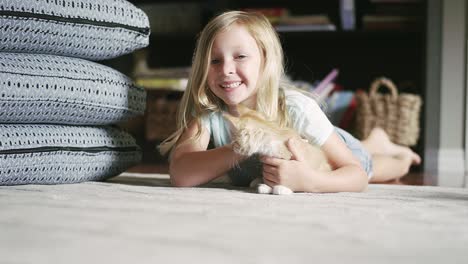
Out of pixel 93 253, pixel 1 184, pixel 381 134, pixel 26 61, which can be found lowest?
pixel 381 134

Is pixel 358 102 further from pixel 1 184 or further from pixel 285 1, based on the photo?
pixel 1 184

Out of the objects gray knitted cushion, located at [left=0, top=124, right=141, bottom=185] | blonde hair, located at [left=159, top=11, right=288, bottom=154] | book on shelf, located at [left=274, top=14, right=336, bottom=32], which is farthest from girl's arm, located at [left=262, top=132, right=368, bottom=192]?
book on shelf, located at [left=274, top=14, right=336, bottom=32]

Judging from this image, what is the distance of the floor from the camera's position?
Result: 1.82 metres

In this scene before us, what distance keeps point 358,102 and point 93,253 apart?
78.0 inches

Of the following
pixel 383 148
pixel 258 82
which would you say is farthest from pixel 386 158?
pixel 258 82

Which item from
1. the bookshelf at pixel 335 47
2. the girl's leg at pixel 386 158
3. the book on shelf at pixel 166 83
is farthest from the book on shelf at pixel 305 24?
the girl's leg at pixel 386 158

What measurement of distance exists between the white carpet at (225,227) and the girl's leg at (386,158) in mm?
622

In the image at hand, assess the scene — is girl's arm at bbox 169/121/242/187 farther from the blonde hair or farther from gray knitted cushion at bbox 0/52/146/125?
gray knitted cushion at bbox 0/52/146/125

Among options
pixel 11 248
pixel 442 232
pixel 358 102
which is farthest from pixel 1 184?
pixel 358 102

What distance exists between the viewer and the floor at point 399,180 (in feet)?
5.98

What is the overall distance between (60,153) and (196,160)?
0.31 metres

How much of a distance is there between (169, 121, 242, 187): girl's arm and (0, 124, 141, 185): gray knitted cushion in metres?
0.17

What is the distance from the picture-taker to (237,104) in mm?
1289

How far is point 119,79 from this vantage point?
139 centimetres
